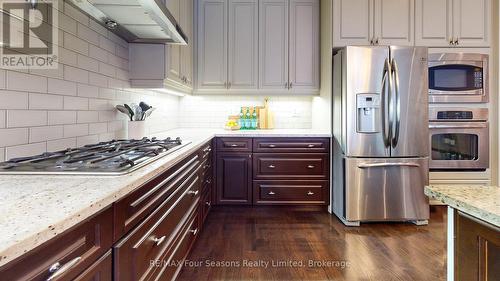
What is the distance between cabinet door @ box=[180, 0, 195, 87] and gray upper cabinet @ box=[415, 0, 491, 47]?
2.34 meters

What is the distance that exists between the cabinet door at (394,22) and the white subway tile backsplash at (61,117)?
2.80 m

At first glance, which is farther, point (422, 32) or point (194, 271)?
point (422, 32)

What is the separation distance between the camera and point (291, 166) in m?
3.26

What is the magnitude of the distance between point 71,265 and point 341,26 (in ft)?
10.1

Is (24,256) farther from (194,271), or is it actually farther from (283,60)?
(283,60)

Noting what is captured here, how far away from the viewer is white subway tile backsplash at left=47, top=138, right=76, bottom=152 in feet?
4.94

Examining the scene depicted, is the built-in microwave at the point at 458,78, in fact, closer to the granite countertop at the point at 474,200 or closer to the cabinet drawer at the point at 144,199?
the granite countertop at the point at 474,200

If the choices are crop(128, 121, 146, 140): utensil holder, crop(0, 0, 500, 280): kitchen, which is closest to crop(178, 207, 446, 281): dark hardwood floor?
crop(0, 0, 500, 280): kitchen

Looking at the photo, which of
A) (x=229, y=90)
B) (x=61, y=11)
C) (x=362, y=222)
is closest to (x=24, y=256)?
(x=61, y=11)

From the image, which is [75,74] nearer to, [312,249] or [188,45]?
[188,45]

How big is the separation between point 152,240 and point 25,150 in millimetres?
704

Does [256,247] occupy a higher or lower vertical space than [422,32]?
lower

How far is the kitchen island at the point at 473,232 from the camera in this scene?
0.72m

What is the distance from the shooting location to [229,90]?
141 inches
